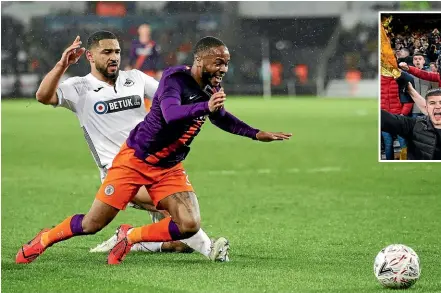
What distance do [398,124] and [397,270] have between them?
4.65 meters

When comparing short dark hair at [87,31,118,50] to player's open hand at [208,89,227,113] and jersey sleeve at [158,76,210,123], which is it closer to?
jersey sleeve at [158,76,210,123]

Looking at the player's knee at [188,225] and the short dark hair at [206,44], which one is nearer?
the short dark hair at [206,44]

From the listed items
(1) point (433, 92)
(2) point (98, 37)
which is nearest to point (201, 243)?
(2) point (98, 37)

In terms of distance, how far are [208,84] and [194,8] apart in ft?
96.1

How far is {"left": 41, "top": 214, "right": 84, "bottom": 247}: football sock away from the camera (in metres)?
7.90

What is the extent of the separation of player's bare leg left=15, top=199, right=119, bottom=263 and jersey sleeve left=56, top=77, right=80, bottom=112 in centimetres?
129

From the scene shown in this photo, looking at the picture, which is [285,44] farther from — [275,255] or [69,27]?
[275,255]

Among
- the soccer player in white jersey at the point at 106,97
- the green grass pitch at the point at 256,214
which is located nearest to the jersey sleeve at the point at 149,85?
the soccer player in white jersey at the point at 106,97

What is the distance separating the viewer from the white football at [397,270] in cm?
A: 697

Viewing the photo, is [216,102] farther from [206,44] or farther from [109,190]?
[109,190]

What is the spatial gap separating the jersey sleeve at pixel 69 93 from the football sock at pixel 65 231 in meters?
1.28

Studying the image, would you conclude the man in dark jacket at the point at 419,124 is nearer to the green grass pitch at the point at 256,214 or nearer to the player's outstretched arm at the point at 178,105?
the green grass pitch at the point at 256,214

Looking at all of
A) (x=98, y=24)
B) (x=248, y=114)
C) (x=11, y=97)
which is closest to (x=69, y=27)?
(x=98, y=24)

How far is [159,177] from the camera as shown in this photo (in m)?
7.89
